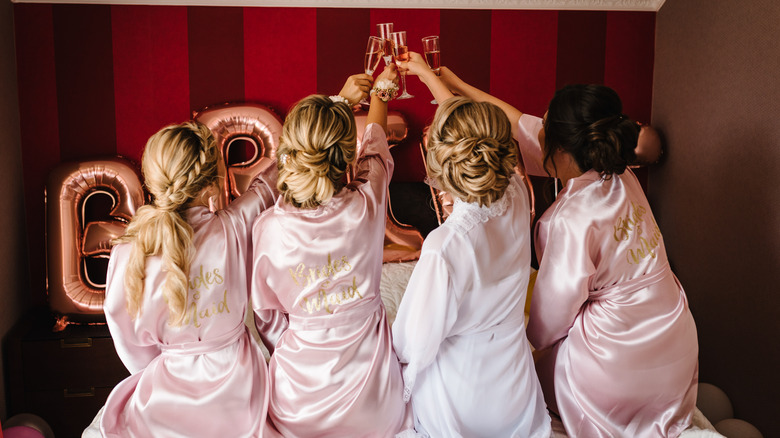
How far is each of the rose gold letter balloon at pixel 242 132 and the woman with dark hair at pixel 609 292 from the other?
5.20 ft

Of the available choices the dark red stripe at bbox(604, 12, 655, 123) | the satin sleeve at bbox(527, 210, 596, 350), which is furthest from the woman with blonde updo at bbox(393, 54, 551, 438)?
the dark red stripe at bbox(604, 12, 655, 123)

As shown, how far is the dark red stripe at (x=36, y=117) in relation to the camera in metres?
2.93

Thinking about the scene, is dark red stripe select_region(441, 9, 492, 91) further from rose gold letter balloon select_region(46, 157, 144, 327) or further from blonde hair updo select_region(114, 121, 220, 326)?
blonde hair updo select_region(114, 121, 220, 326)

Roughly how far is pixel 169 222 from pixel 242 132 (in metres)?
1.45

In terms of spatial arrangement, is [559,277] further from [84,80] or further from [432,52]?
[84,80]

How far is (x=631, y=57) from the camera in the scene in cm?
328

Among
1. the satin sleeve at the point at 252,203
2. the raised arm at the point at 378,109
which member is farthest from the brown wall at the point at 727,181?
the satin sleeve at the point at 252,203

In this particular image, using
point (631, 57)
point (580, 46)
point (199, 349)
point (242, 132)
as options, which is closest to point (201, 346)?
point (199, 349)

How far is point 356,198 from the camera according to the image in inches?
68.1

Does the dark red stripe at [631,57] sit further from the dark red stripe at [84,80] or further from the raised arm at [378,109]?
the dark red stripe at [84,80]

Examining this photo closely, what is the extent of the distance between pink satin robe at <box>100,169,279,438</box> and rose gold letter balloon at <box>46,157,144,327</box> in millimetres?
1222

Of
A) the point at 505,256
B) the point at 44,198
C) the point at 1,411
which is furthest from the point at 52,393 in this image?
the point at 505,256

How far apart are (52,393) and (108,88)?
154cm

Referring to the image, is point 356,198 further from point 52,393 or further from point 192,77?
point 52,393
